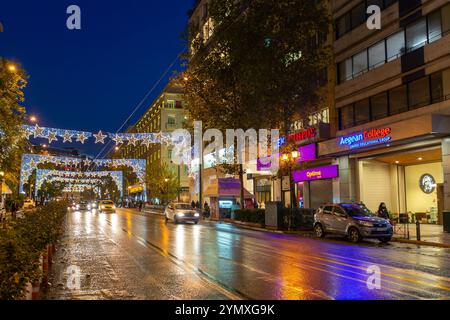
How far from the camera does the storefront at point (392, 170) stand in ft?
92.7

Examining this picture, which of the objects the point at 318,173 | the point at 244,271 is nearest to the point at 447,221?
the point at 318,173

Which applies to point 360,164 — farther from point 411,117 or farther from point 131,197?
point 131,197

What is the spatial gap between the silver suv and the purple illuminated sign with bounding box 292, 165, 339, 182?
38.2 ft

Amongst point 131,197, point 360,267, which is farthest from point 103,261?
point 131,197

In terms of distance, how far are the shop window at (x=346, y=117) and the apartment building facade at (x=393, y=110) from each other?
0.23ft

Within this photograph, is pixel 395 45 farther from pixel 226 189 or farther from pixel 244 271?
pixel 244 271

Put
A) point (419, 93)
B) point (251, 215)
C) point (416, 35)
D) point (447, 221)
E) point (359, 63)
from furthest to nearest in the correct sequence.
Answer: point (251, 215)
point (359, 63)
point (416, 35)
point (419, 93)
point (447, 221)

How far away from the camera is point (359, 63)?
109 feet

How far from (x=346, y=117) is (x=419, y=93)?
25.1 ft

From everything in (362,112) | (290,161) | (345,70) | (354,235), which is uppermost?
(345,70)

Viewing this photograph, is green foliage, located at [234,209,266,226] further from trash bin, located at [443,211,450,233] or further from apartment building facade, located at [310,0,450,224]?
trash bin, located at [443,211,450,233]

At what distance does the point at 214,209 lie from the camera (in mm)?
44375
